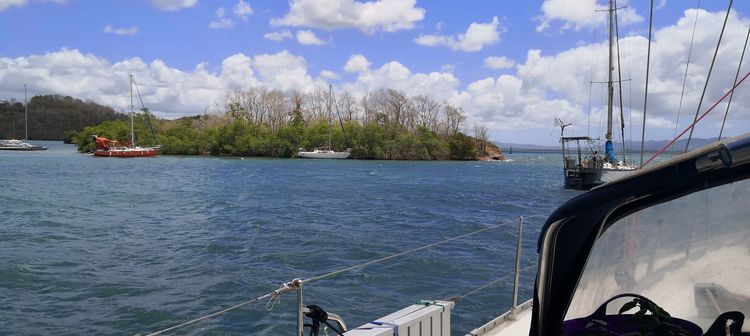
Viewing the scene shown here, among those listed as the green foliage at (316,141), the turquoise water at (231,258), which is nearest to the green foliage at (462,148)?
the green foliage at (316,141)

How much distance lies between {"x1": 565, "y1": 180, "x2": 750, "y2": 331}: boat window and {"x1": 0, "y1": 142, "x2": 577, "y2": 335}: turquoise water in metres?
6.47

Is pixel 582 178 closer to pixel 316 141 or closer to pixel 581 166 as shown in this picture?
pixel 581 166

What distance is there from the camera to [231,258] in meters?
14.6

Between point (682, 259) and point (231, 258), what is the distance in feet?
42.5

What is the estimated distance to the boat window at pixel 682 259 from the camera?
2662mm

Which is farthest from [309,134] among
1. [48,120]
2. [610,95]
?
[48,120]

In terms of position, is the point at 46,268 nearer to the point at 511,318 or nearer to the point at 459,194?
the point at 511,318

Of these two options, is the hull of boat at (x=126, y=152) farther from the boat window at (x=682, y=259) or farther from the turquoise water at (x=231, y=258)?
the boat window at (x=682, y=259)

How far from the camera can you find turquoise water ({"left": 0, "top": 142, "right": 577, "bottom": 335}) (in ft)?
32.9

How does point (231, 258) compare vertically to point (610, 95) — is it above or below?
below

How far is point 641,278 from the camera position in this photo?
2.88 meters

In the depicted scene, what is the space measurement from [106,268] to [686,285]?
13.2 metres

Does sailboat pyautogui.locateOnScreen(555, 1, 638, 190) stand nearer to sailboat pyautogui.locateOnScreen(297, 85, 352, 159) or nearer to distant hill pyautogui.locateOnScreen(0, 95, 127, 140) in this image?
sailboat pyautogui.locateOnScreen(297, 85, 352, 159)

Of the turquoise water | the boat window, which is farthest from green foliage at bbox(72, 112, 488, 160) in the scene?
the boat window
